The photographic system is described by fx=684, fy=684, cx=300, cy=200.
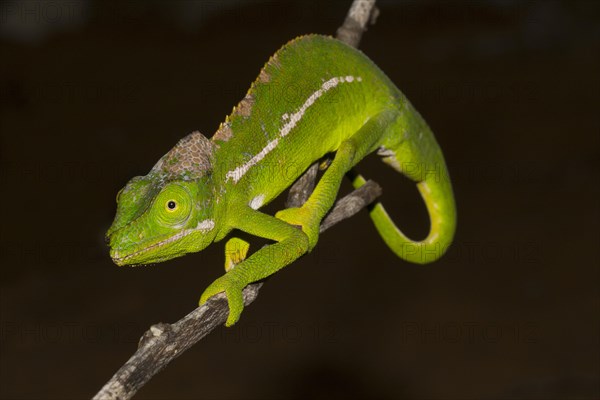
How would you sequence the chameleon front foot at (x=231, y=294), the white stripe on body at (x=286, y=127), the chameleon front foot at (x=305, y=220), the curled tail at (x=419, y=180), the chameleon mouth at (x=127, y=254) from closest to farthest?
the chameleon mouth at (x=127, y=254), the chameleon front foot at (x=231, y=294), the white stripe on body at (x=286, y=127), the chameleon front foot at (x=305, y=220), the curled tail at (x=419, y=180)

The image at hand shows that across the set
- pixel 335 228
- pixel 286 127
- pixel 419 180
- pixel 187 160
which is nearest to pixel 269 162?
pixel 286 127

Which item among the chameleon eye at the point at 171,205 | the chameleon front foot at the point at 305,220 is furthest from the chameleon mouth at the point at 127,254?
the chameleon front foot at the point at 305,220

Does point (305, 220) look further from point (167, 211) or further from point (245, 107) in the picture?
point (167, 211)

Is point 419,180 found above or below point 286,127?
above

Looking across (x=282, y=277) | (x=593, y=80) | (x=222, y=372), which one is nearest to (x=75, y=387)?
(x=222, y=372)

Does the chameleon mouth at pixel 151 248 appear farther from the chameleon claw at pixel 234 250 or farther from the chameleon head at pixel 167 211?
the chameleon claw at pixel 234 250

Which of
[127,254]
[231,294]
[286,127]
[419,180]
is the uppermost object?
[419,180]

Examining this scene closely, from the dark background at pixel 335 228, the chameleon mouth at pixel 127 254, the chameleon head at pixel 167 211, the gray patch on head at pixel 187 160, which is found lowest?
the chameleon mouth at pixel 127 254
